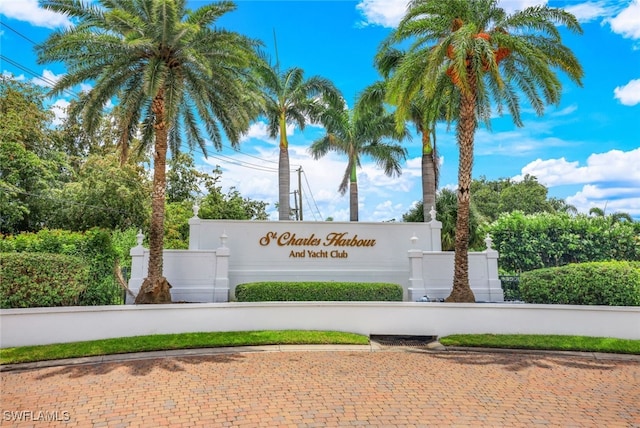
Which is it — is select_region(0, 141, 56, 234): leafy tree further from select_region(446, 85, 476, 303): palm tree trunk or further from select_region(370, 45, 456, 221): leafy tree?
select_region(446, 85, 476, 303): palm tree trunk

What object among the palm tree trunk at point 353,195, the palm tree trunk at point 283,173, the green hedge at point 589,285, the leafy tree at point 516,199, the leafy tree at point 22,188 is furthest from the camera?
the leafy tree at point 516,199

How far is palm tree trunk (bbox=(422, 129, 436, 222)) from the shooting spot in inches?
851

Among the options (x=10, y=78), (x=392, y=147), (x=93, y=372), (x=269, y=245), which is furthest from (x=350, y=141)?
(x=10, y=78)

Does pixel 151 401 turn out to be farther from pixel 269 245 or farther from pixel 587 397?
pixel 269 245

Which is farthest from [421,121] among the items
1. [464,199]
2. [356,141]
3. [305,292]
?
[305,292]

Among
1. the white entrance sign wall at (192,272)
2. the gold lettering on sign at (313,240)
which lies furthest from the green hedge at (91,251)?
the gold lettering on sign at (313,240)

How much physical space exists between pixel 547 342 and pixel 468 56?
29.6ft

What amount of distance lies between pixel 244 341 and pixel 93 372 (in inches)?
135

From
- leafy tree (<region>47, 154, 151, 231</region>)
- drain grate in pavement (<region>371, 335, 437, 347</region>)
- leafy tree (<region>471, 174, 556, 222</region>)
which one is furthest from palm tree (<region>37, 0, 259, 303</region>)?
leafy tree (<region>471, 174, 556, 222</region>)

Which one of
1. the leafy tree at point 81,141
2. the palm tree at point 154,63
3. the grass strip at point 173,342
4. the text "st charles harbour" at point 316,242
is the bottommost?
the grass strip at point 173,342

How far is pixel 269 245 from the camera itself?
16562mm

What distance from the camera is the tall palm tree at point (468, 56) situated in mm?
12703

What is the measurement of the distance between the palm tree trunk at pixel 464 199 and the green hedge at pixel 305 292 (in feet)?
8.83

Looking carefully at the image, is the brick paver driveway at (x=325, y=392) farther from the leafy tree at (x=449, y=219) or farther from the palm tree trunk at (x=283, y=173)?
the palm tree trunk at (x=283, y=173)
